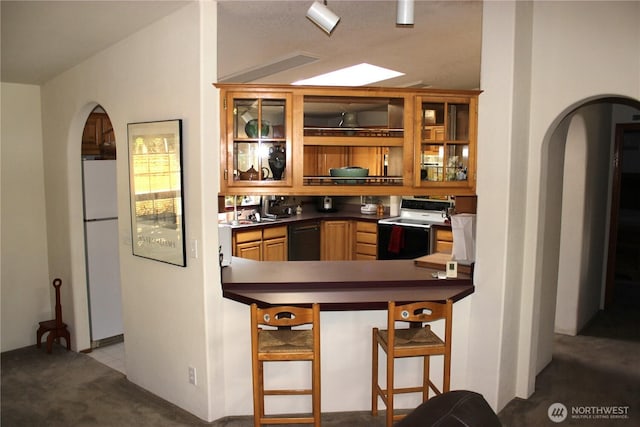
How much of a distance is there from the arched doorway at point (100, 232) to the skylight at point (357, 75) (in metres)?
1.97

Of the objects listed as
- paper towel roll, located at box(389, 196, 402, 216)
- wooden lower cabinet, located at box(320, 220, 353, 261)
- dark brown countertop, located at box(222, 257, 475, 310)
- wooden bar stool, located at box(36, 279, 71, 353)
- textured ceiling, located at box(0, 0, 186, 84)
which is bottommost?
wooden bar stool, located at box(36, 279, 71, 353)

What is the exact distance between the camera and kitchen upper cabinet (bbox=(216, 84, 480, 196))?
296 cm

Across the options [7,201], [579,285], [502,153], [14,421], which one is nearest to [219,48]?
[502,153]

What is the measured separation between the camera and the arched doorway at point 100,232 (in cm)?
433

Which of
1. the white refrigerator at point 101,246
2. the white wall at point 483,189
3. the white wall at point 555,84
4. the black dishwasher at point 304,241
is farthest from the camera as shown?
the black dishwasher at point 304,241

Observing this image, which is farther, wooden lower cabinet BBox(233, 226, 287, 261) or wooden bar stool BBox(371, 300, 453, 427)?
wooden lower cabinet BBox(233, 226, 287, 261)

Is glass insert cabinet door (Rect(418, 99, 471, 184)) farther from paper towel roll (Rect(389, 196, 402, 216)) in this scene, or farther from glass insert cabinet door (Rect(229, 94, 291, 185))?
paper towel roll (Rect(389, 196, 402, 216))

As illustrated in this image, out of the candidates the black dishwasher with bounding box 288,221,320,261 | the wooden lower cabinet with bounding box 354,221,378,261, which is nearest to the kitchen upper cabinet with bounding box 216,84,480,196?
the black dishwasher with bounding box 288,221,320,261

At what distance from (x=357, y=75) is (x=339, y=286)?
244cm

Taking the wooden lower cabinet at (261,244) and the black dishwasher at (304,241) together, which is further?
the black dishwasher at (304,241)

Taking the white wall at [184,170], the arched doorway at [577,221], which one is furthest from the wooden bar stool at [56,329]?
the arched doorway at [577,221]

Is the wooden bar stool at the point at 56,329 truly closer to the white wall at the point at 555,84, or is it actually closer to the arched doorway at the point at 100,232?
the arched doorway at the point at 100,232

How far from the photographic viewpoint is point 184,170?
3012mm

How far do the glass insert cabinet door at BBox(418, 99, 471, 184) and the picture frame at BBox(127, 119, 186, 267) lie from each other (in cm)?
154
